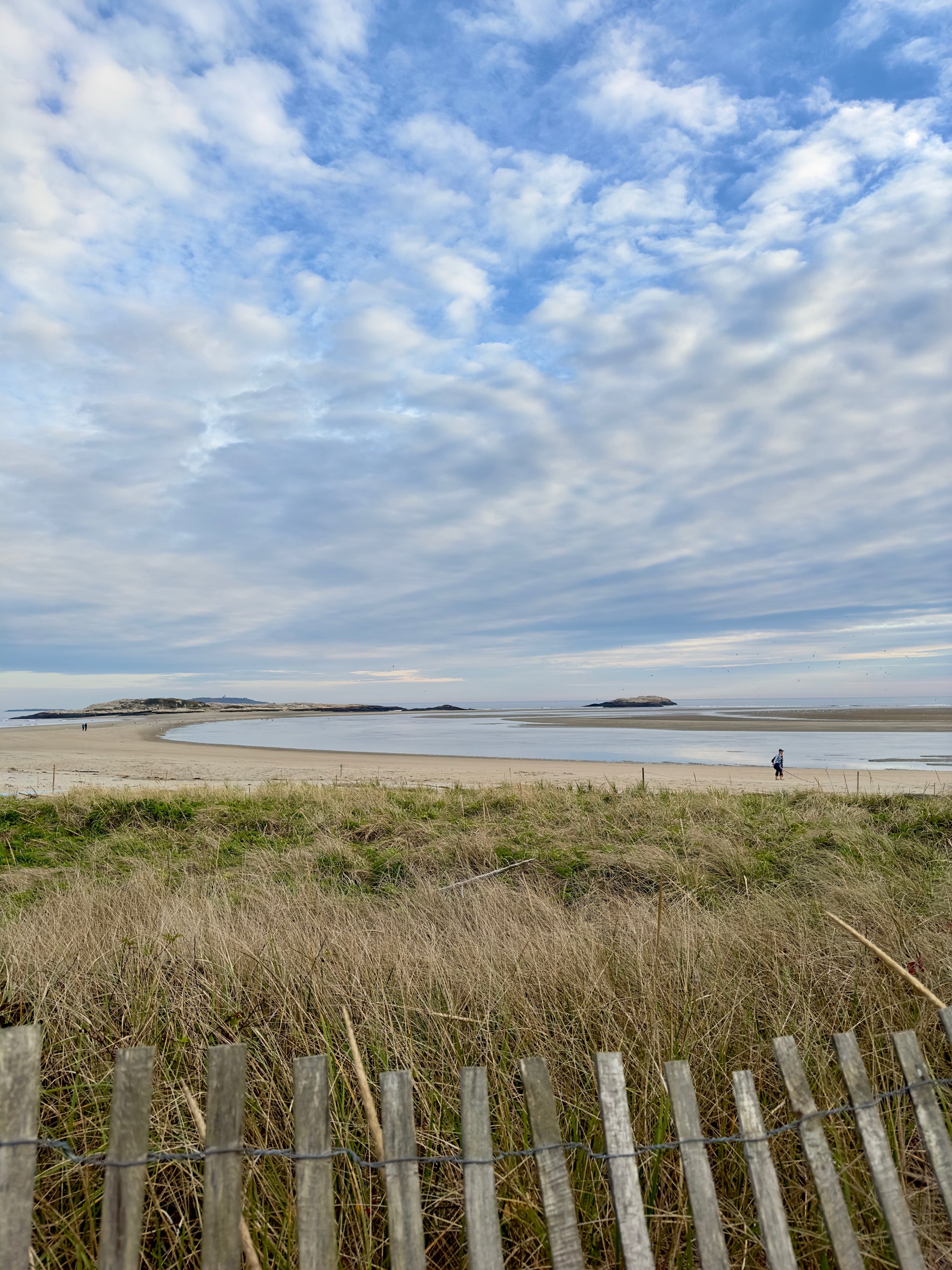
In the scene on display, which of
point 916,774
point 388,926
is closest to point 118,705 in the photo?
point 916,774

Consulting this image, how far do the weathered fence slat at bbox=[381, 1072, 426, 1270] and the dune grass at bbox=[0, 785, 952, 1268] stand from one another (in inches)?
20.9

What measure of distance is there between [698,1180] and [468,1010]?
172 centimetres

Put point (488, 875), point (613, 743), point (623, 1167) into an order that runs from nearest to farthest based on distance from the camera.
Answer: point (623, 1167) → point (488, 875) → point (613, 743)

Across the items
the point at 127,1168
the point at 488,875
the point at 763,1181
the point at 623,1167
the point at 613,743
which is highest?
the point at 127,1168

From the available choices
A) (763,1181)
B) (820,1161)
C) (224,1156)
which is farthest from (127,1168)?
(820,1161)

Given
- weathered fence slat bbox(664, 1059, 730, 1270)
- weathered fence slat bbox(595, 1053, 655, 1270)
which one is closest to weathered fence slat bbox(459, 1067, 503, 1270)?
weathered fence slat bbox(595, 1053, 655, 1270)

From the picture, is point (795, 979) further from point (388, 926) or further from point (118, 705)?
point (118, 705)

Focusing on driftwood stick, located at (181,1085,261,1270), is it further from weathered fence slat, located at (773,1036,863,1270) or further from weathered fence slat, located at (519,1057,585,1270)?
weathered fence slat, located at (773,1036,863,1270)

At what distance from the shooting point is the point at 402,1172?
2.01 metres

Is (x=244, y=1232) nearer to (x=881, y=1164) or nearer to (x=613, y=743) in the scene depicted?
(x=881, y=1164)

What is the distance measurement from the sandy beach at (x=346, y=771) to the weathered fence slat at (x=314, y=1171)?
15.7 m

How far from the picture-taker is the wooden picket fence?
1.90 metres

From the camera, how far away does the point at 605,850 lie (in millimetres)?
9039

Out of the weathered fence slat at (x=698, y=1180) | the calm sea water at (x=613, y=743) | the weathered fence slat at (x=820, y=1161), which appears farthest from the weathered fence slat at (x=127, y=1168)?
the calm sea water at (x=613, y=743)
